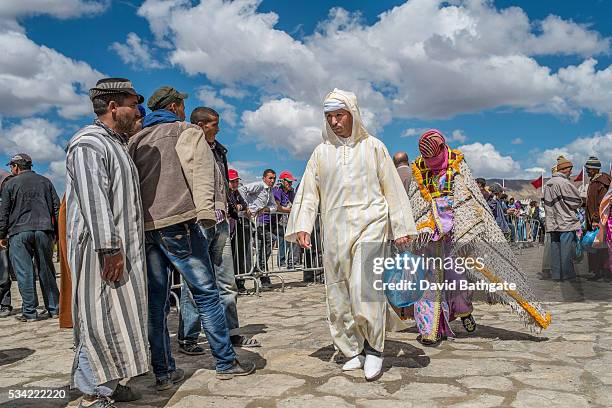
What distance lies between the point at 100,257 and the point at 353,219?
1.73m

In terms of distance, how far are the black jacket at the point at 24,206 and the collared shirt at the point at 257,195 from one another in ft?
10.6

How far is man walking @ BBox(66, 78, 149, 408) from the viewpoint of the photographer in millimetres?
3104

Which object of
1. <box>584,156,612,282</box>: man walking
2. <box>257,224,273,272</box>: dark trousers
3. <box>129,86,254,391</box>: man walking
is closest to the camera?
<box>129,86,254,391</box>: man walking

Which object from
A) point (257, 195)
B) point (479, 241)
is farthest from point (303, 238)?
point (257, 195)

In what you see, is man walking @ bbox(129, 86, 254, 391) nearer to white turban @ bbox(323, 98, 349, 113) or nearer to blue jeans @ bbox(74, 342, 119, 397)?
→ blue jeans @ bbox(74, 342, 119, 397)

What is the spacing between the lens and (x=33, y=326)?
682 cm

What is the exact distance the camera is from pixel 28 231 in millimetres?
7418

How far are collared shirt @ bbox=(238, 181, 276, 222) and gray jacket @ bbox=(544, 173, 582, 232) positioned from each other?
15.1 feet

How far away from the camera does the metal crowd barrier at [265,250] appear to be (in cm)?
920

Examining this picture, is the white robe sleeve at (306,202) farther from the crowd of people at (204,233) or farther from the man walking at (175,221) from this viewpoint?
the man walking at (175,221)

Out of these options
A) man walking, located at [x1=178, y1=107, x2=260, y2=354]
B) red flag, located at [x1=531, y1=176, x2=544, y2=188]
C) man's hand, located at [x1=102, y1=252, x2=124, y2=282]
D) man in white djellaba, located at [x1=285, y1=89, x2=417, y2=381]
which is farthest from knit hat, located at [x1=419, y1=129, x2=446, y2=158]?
red flag, located at [x1=531, y1=176, x2=544, y2=188]

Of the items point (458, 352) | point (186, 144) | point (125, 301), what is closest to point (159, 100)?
point (186, 144)

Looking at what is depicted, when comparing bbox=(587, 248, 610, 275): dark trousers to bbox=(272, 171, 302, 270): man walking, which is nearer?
bbox=(587, 248, 610, 275): dark trousers

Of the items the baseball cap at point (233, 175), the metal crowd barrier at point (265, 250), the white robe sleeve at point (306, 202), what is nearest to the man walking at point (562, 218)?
the metal crowd barrier at point (265, 250)
